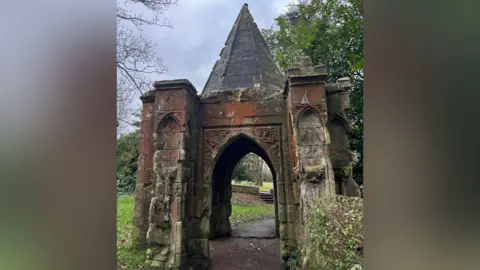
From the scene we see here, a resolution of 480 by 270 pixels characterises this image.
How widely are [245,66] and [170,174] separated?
3601 mm

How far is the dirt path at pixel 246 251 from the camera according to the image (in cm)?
675

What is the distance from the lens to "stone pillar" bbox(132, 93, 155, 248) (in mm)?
6578

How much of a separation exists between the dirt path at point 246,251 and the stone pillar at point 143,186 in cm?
181

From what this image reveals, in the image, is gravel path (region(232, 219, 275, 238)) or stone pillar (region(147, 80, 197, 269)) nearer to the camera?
stone pillar (region(147, 80, 197, 269))

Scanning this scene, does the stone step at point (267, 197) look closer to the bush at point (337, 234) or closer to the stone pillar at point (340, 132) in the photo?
the stone pillar at point (340, 132)

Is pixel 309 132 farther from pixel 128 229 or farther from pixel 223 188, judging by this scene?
pixel 128 229

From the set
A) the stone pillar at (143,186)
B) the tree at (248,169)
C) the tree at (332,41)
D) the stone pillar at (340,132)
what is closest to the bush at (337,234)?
the stone pillar at (340,132)

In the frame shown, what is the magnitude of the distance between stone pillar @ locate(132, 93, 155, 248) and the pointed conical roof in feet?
5.35

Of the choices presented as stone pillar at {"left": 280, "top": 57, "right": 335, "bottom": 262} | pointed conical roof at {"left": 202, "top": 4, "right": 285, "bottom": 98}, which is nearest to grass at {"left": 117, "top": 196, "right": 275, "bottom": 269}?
stone pillar at {"left": 280, "top": 57, "right": 335, "bottom": 262}

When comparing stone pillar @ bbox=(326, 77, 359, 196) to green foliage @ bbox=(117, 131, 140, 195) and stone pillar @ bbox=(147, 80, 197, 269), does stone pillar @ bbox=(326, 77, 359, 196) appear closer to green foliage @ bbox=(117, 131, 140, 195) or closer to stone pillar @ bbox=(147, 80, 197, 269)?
stone pillar @ bbox=(147, 80, 197, 269)
